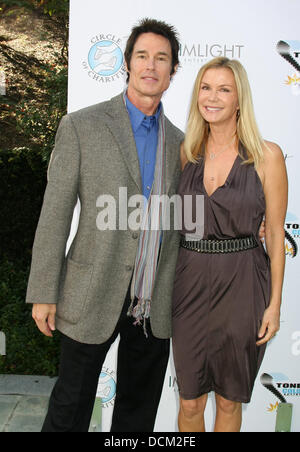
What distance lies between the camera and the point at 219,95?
2.23 meters

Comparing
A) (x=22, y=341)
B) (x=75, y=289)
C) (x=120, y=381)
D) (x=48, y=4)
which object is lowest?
(x=22, y=341)

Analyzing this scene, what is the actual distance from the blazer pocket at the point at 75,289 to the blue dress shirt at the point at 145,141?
1.41 ft

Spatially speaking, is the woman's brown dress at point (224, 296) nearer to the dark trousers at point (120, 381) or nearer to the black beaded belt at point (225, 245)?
the black beaded belt at point (225, 245)

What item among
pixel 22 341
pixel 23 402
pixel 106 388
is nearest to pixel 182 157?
pixel 106 388

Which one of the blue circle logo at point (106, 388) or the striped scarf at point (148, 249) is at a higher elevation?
the striped scarf at point (148, 249)

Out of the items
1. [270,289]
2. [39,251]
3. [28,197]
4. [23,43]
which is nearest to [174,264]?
[270,289]

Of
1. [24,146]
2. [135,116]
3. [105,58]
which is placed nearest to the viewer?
[135,116]

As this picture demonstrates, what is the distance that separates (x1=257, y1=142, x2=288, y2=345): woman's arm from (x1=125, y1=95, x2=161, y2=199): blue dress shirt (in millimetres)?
497

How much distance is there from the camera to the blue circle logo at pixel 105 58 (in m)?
2.61

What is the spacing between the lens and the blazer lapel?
2.17 meters

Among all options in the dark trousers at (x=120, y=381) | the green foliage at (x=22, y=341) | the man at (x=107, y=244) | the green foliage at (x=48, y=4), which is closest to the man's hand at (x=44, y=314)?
the man at (x=107, y=244)

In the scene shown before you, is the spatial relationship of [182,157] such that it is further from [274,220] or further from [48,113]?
[48,113]

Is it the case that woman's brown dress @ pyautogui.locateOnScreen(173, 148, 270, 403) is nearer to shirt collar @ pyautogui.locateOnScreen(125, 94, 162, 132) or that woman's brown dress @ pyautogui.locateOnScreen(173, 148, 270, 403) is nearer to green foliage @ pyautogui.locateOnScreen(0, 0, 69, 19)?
shirt collar @ pyautogui.locateOnScreen(125, 94, 162, 132)

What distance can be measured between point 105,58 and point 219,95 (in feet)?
2.38
